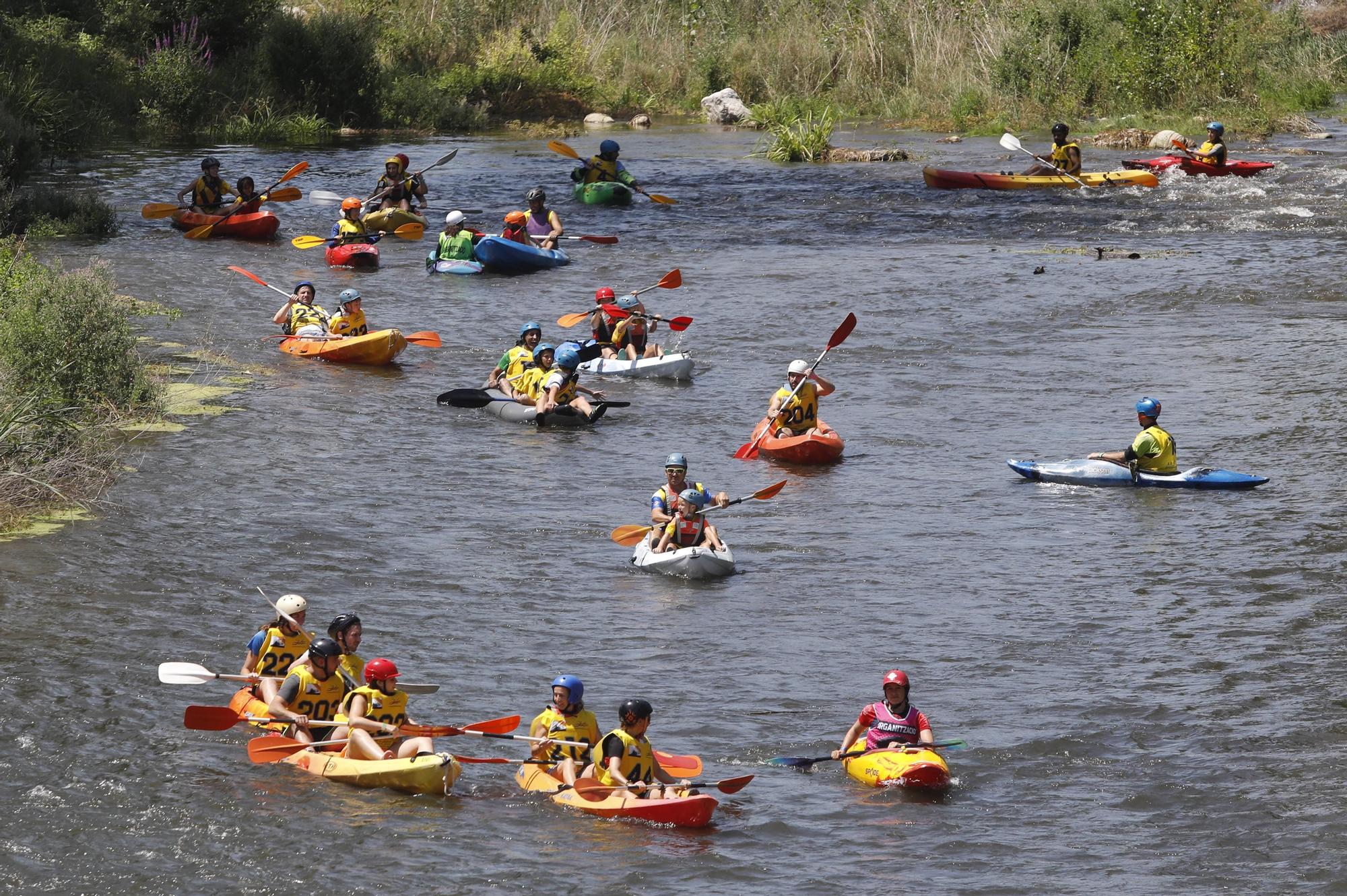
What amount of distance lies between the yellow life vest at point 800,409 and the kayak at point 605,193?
14617 millimetres

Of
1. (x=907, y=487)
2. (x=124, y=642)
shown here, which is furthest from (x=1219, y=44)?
(x=124, y=642)

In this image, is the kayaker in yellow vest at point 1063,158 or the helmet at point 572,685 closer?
the helmet at point 572,685

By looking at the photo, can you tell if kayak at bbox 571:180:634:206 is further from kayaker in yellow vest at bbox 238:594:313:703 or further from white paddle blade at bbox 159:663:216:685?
white paddle blade at bbox 159:663:216:685

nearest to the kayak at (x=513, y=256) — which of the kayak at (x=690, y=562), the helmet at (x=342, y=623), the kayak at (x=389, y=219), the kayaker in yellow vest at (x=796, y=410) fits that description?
the kayak at (x=389, y=219)

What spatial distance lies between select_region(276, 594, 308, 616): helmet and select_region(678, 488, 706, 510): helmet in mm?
3862

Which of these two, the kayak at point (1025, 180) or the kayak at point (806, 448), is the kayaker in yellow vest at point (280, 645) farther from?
Result: the kayak at point (1025, 180)

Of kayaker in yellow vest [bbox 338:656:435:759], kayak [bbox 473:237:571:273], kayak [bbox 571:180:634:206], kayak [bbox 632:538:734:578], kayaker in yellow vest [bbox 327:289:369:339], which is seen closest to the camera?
kayaker in yellow vest [bbox 338:656:435:759]

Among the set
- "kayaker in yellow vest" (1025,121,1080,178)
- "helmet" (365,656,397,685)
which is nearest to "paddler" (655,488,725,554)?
"helmet" (365,656,397,685)

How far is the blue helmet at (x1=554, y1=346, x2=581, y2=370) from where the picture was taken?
59.1 feet

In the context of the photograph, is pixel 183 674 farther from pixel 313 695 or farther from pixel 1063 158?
pixel 1063 158

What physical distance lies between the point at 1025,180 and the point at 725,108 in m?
14.2

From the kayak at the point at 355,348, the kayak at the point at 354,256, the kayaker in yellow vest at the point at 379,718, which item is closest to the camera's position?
the kayaker in yellow vest at the point at 379,718

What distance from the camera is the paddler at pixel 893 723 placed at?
33.1 ft

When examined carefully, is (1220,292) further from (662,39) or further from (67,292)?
(662,39)
